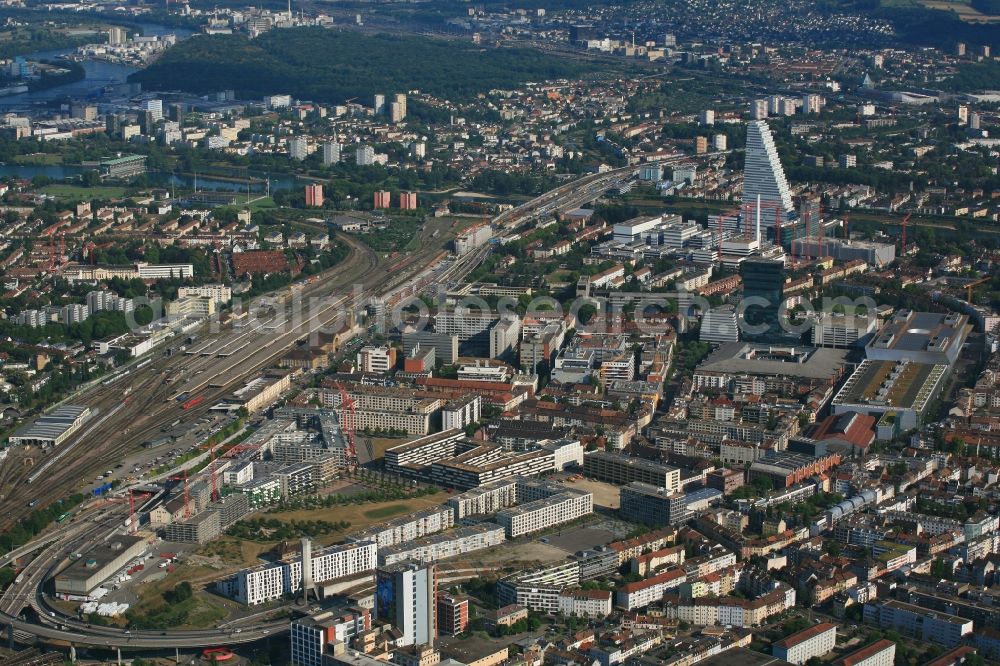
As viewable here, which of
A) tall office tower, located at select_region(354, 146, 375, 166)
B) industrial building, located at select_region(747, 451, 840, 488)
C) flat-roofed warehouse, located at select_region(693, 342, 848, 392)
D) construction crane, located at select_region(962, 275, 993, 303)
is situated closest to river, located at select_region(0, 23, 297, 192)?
tall office tower, located at select_region(354, 146, 375, 166)

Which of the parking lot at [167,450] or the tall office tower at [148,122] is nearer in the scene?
the parking lot at [167,450]

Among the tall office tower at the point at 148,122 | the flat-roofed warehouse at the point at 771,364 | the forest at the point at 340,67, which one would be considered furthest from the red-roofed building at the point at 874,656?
the forest at the point at 340,67

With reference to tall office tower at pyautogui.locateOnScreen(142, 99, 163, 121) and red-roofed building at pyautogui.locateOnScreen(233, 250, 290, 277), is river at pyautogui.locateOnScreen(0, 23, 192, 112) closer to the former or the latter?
tall office tower at pyautogui.locateOnScreen(142, 99, 163, 121)

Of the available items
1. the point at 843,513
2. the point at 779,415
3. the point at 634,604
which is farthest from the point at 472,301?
the point at 634,604

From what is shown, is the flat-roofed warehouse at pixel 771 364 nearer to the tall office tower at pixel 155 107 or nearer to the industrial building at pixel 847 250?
the industrial building at pixel 847 250

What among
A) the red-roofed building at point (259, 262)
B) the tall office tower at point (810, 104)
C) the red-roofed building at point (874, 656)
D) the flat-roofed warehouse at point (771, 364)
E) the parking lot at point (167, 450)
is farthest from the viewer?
the tall office tower at point (810, 104)

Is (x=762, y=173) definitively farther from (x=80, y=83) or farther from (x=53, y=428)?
(x=80, y=83)
